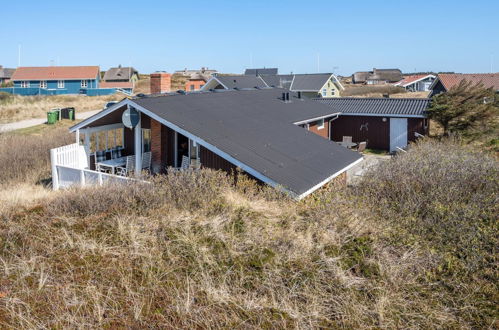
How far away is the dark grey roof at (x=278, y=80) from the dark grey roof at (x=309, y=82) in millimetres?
636

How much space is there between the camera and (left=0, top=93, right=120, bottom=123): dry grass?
120 feet

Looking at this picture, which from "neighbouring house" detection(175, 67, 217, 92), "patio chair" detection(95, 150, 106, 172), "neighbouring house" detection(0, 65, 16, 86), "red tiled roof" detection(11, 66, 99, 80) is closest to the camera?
"patio chair" detection(95, 150, 106, 172)

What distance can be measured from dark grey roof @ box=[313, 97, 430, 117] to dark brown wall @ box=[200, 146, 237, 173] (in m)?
14.2

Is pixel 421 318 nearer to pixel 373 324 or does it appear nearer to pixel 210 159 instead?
pixel 373 324

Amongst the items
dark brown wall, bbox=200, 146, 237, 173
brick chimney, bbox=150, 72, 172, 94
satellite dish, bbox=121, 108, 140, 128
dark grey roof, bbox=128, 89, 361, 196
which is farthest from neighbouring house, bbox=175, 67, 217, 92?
dark brown wall, bbox=200, 146, 237, 173

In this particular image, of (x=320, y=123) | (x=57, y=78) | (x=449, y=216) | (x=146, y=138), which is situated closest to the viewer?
(x=449, y=216)

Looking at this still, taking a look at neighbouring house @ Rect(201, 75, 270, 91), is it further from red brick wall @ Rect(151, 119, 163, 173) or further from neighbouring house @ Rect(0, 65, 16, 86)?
neighbouring house @ Rect(0, 65, 16, 86)

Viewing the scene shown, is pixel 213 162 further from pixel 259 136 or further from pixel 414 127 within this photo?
pixel 414 127

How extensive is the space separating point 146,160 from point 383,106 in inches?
647

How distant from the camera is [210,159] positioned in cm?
1185

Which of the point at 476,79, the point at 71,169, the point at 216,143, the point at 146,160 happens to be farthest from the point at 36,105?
the point at 476,79

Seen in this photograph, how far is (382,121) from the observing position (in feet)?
83.5

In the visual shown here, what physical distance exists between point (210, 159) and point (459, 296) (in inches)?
287

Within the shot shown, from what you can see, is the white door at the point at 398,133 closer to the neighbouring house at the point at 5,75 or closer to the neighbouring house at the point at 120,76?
the neighbouring house at the point at 120,76
